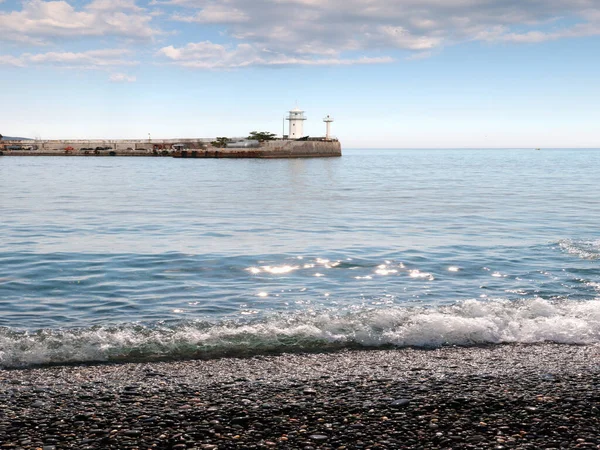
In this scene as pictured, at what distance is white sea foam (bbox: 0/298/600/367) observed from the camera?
9445 millimetres

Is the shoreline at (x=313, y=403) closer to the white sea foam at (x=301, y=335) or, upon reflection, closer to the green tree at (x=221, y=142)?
the white sea foam at (x=301, y=335)

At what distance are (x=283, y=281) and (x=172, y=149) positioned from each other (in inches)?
5338

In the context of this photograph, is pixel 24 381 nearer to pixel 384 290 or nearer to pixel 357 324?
pixel 357 324

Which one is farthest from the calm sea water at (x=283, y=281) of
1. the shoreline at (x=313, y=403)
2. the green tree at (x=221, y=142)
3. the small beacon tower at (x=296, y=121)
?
the green tree at (x=221, y=142)

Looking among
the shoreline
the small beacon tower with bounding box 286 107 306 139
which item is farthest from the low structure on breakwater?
the shoreline

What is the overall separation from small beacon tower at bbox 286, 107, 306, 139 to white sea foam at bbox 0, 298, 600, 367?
378 ft

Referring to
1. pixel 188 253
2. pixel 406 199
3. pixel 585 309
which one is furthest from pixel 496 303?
pixel 406 199

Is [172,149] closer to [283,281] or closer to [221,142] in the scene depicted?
[221,142]

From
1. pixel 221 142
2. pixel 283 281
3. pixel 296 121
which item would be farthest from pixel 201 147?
pixel 283 281

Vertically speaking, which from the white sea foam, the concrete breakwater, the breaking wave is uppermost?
the concrete breakwater

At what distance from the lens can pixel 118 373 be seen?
827cm

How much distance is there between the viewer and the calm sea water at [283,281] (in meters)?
10.1

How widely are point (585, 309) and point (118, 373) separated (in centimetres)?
853

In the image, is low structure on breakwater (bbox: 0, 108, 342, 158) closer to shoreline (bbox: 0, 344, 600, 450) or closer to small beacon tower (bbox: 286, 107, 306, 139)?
small beacon tower (bbox: 286, 107, 306, 139)
